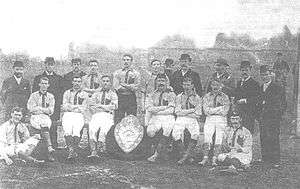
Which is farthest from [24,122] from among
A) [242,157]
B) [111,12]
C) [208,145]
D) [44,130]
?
[242,157]

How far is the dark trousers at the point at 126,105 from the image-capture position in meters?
6.38

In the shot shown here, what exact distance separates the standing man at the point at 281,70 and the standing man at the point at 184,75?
1.02 m

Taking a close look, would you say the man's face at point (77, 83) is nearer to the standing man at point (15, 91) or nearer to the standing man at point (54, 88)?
the standing man at point (54, 88)

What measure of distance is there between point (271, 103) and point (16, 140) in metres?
3.53

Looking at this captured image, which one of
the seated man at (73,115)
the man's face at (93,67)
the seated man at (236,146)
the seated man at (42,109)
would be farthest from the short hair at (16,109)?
the seated man at (236,146)

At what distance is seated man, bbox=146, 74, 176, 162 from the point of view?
20.7 feet

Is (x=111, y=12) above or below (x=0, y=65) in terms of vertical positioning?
above

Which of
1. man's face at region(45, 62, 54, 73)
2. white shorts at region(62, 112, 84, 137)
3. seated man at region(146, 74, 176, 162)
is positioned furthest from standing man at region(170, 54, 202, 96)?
man's face at region(45, 62, 54, 73)

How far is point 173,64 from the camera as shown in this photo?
6340 millimetres

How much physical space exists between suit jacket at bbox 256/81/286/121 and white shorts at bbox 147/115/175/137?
46.1 inches

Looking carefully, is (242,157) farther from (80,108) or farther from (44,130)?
(44,130)

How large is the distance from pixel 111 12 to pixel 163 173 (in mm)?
2297

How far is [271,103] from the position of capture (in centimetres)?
621

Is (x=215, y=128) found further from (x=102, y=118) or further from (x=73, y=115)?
(x=73, y=115)
